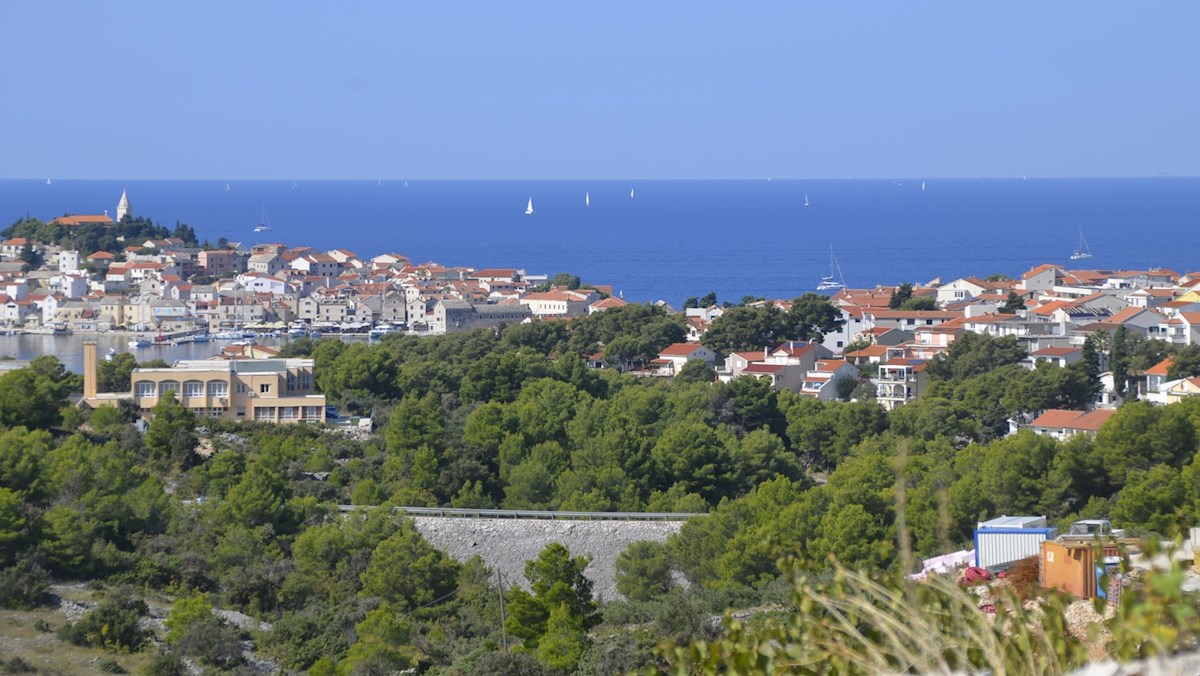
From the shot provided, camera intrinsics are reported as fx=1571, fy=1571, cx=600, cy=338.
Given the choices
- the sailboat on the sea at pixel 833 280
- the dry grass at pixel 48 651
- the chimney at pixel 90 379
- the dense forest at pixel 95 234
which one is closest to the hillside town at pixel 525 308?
the dense forest at pixel 95 234

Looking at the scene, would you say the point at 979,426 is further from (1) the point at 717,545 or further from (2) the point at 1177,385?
Result: (1) the point at 717,545

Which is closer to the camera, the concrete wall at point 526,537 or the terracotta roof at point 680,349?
the concrete wall at point 526,537

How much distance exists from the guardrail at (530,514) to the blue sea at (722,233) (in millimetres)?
32159

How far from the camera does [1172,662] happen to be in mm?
2602

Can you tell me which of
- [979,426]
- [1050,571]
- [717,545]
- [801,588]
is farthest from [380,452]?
[801,588]

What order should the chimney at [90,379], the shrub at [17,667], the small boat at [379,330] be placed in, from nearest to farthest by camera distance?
the shrub at [17,667], the chimney at [90,379], the small boat at [379,330]

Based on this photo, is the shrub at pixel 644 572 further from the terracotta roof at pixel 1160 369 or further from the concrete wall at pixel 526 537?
the terracotta roof at pixel 1160 369

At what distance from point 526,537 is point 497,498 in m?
1.78

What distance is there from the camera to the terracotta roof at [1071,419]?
17375 mm

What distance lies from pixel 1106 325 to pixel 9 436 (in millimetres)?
17065

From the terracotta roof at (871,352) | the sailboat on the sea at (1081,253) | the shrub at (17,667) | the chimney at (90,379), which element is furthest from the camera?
the sailboat on the sea at (1081,253)

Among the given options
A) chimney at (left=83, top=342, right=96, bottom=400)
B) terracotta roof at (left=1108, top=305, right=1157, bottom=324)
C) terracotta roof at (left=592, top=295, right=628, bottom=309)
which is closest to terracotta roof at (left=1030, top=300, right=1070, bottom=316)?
terracotta roof at (left=1108, top=305, right=1157, bottom=324)

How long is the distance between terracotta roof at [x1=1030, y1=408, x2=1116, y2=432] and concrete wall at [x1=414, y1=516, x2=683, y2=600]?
21.3 ft

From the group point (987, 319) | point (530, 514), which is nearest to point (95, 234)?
point (987, 319)
